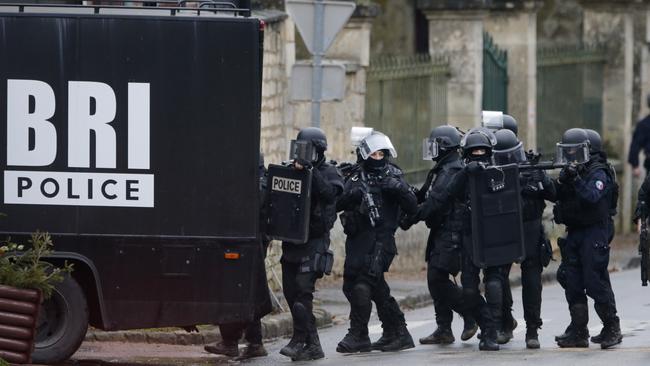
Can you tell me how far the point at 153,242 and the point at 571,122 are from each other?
1449 centimetres

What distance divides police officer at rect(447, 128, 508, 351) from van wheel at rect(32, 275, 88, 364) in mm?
2930

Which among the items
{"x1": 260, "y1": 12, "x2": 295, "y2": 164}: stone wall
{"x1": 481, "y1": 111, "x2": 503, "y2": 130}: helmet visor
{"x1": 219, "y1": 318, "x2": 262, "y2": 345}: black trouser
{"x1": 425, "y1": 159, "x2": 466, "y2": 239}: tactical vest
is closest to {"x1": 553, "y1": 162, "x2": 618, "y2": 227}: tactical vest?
{"x1": 425, "y1": 159, "x2": 466, "y2": 239}: tactical vest

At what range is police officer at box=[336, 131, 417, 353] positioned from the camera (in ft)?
42.3

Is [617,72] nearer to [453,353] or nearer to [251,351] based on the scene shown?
[453,353]

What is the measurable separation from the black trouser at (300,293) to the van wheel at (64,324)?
1.71m

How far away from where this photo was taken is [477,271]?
13.0 m

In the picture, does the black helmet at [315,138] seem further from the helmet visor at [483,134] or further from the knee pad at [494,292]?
the knee pad at [494,292]

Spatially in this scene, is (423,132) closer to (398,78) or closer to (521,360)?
(398,78)

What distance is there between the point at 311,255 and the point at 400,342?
3.67 ft

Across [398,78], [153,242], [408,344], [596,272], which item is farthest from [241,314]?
[398,78]

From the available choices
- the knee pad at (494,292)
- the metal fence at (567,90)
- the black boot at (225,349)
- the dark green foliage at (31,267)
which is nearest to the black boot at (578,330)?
the knee pad at (494,292)

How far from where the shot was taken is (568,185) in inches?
505

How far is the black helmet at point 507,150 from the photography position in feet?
43.3

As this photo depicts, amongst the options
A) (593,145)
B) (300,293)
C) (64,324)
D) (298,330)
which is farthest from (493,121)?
(64,324)
